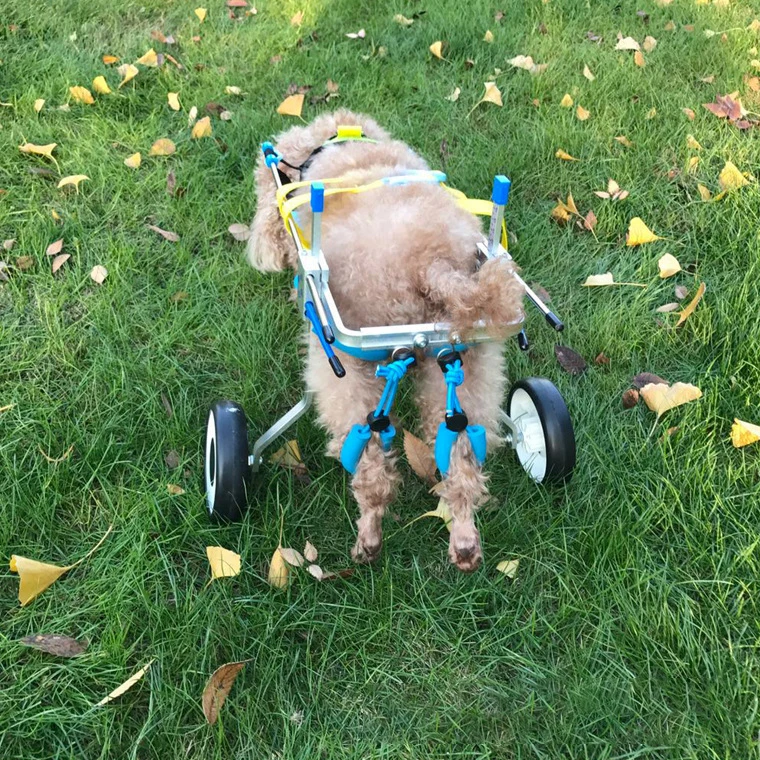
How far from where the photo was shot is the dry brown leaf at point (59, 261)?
3.29m

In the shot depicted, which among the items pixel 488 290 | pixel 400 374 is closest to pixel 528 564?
pixel 400 374

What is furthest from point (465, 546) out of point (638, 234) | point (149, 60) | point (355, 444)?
point (149, 60)

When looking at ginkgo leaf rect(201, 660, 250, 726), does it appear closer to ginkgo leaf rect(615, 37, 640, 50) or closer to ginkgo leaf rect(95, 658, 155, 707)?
ginkgo leaf rect(95, 658, 155, 707)

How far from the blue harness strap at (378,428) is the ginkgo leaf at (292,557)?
17.6 inches

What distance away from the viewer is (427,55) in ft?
15.7

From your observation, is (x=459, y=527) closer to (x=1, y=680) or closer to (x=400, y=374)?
(x=400, y=374)

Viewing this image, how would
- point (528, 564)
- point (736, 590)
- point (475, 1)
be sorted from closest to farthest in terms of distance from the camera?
1. point (736, 590)
2. point (528, 564)
3. point (475, 1)

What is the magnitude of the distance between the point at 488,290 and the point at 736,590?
133 centimetres

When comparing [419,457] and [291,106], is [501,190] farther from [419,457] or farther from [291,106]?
[291,106]

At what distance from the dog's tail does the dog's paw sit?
2.12 ft

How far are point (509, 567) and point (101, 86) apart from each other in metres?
4.12

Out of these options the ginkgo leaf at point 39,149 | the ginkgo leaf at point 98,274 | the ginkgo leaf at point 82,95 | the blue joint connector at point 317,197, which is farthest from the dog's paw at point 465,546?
the ginkgo leaf at point 82,95

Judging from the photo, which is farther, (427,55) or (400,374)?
(427,55)

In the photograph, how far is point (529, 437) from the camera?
255cm
